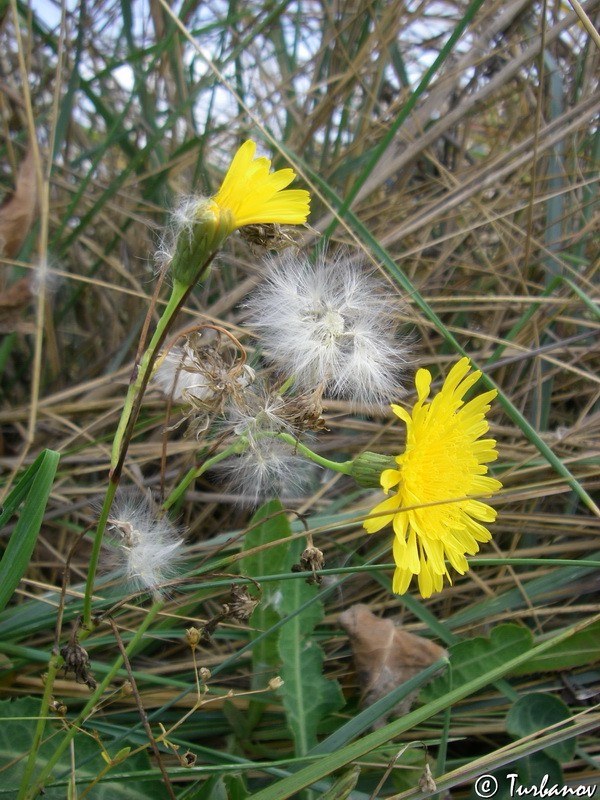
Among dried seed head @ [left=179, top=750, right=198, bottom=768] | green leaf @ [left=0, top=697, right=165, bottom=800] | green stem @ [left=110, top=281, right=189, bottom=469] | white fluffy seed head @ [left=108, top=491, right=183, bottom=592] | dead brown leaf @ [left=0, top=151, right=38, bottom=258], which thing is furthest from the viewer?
dead brown leaf @ [left=0, top=151, right=38, bottom=258]

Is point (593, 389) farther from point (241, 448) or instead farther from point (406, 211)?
point (241, 448)

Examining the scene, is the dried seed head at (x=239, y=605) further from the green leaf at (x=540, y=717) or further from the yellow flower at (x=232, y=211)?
the green leaf at (x=540, y=717)

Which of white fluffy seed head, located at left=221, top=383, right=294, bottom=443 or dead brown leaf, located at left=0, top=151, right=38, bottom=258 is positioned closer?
white fluffy seed head, located at left=221, top=383, right=294, bottom=443

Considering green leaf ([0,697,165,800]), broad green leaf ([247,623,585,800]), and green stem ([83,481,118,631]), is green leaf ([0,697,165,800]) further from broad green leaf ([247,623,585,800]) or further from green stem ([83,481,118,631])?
green stem ([83,481,118,631])

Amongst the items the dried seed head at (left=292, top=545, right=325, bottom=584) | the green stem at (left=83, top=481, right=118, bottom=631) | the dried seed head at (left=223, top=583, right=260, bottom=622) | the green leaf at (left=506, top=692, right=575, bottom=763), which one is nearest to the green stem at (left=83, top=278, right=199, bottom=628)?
the green stem at (left=83, top=481, right=118, bottom=631)

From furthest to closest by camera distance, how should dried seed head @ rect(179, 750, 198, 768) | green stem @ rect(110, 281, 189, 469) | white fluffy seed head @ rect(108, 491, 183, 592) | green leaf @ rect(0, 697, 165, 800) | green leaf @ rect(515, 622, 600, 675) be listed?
1. green leaf @ rect(515, 622, 600, 675)
2. green leaf @ rect(0, 697, 165, 800)
3. white fluffy seed head @ rect(108, 491, 183, 592)
4. dried seed head @ rect(179, 750, 198, 768)
5. green stem @ rect(110, 281, 189, 469)

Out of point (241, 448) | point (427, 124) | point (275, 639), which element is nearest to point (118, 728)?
point (275, 639)

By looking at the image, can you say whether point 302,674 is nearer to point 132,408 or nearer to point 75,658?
point 75,658

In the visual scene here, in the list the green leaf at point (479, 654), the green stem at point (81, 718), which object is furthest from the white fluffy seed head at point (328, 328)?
the green leaf at point (479, 654)
